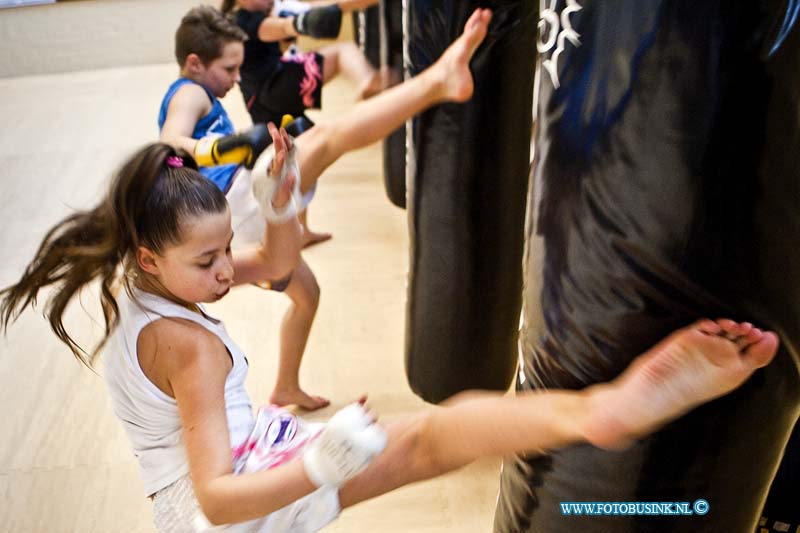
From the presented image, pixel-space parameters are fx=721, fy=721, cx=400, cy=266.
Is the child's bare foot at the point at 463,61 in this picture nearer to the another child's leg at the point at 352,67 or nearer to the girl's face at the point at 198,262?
the girl's face at the point at 198,262

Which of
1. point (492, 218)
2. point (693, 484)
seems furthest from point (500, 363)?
point (693, 484)

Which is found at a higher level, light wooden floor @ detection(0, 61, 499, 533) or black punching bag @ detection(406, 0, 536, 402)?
black punching bag @ detection(406, 0, 536, 402)

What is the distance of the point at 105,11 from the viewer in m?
5.87

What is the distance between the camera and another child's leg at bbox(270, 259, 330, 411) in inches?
77.9

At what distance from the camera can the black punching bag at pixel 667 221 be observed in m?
0.75

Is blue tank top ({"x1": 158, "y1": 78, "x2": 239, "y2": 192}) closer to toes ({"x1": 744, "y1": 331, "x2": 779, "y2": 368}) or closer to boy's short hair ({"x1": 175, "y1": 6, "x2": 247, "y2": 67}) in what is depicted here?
boy's short hair ({"x1": 175, "y1": 6, "x2": 247, "y2": 67})

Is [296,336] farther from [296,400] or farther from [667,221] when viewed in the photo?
[667,221]

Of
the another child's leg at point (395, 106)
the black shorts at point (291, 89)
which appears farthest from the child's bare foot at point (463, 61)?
the black shorts at point (291, 89)

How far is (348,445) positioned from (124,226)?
46 centimetres

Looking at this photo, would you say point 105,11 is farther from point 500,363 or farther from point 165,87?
point 500,363

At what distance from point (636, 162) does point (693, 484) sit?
457mm

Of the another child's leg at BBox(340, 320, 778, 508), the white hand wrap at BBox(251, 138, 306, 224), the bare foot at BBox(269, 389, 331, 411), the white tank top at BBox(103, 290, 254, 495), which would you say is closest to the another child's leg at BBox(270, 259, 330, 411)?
the bare foot at BBox(269, 389, 331, 411)

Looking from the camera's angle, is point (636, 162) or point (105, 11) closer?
point (636, 162)

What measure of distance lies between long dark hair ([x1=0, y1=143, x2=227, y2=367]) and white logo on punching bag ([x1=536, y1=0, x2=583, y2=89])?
0.52 m
